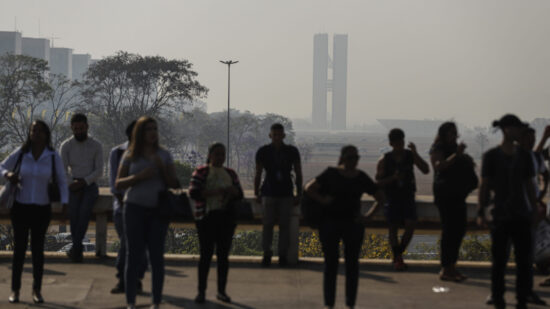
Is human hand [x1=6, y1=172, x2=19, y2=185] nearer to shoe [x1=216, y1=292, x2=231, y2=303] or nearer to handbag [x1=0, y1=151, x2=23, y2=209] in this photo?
handbag [x1=0, y1=151, x2=23, y2=209]

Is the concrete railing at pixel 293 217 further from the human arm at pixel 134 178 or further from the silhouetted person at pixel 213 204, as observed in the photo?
the human arm at pixel 134 178

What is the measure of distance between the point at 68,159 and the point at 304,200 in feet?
10.1

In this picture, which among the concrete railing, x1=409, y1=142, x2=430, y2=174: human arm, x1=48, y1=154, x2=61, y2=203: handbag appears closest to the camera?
x1=48, y1=154, x2=61, y2=203: handbag

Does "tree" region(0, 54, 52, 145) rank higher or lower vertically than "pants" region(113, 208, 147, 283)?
higher

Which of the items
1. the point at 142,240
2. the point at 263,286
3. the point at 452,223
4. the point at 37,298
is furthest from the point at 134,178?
the point at 452,223

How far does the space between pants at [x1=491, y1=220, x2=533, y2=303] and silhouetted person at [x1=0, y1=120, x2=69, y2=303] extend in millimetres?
3433

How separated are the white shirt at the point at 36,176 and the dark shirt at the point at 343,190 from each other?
2.17 m

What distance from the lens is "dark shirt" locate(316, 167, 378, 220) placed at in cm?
596

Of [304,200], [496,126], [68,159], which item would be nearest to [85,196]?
[68,159]

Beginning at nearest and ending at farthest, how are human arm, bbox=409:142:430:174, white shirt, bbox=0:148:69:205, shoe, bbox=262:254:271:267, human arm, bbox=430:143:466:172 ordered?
1. white shirt, bbox=0:148:69:205
2. human arm, bbox=430:143:466:172
3. human arm, bbox=409:142:430:174
4. shoe, bbox=262:254:271:267

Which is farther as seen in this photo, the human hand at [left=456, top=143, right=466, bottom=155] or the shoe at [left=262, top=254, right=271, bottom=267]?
the shoe at [left=262, top=254, right=271, bottom=267]

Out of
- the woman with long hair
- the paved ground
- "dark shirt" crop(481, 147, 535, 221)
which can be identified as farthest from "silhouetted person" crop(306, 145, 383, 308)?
the woman with long hair

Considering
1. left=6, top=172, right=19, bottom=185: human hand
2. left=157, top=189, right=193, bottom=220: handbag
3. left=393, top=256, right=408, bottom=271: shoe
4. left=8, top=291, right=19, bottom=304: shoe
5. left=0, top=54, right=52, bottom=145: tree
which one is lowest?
left=8, top=291, right=19, bottom=304: shoe

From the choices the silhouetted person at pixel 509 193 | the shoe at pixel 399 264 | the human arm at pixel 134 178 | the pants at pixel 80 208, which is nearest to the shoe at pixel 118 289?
the pants at pixel 80 208
